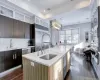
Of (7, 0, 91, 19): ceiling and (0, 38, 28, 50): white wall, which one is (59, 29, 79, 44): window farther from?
(0, 38, 28, 50): white wall

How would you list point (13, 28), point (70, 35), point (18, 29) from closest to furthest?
point (13, 28) < point (18, 29) < point (70, 35)

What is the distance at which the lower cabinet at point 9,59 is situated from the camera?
9.32 feet

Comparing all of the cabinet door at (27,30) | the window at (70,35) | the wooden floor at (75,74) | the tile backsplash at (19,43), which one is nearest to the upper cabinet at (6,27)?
the tile backsplash at (19,43)

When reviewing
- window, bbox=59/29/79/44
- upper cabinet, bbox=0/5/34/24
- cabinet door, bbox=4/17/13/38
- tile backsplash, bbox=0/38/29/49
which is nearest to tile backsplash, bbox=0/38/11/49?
tile backsplash, bbox=0/38/29/49

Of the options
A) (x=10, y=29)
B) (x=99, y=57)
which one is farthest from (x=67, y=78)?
(x=10, y=29)

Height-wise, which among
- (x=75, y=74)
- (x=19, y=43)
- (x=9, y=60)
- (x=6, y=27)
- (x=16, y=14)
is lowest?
(x=75, y=74)

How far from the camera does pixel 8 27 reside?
10.9ft

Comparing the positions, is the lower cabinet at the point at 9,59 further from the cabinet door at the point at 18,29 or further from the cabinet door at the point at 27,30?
the cabinet door at the point at 27,30

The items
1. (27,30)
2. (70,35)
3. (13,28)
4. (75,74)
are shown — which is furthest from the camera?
(70,35)

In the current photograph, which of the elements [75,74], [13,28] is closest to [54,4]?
[13,28]

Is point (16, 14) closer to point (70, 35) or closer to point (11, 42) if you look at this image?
point (11, 42)

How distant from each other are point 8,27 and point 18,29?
23.7 inches

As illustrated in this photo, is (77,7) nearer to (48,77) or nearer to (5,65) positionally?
(48,77)

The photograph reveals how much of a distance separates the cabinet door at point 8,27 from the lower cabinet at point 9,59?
0.74 meters
